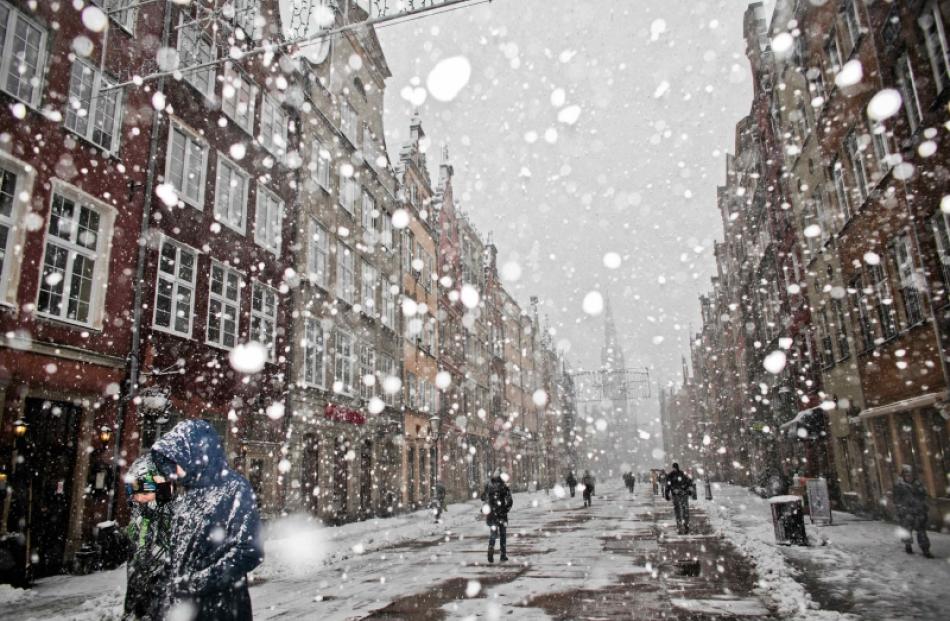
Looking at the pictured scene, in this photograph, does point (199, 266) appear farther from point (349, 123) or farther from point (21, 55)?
point (349, 123)

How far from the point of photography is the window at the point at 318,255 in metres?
21.9

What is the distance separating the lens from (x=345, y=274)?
2495 centimetres

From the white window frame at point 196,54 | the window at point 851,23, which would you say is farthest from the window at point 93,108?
the window at point 851,23

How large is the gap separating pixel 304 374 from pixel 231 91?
8927 millimetres

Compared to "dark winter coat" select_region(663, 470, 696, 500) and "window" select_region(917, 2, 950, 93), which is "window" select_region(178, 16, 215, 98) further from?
"window" select_region(917, 2, 950, 93)

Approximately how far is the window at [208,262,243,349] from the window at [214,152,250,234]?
137 centimetres

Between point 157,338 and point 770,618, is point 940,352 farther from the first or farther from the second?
point 157,338

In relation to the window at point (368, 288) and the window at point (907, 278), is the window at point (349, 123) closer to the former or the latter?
the window at point (368, 288)

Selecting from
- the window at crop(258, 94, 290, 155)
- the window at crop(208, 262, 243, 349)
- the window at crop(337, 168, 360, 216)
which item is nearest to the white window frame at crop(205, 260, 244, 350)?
the window at crop(208, 262, 243, 349)

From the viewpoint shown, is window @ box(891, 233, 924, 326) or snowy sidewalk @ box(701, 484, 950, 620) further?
window @ box(891, 233, 924, 326)

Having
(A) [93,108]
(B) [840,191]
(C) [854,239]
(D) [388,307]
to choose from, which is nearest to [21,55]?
(A) [93,108]

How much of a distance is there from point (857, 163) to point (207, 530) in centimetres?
2006

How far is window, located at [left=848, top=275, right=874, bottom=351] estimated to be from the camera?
59.7 feet

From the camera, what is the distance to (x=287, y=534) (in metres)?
18.5
